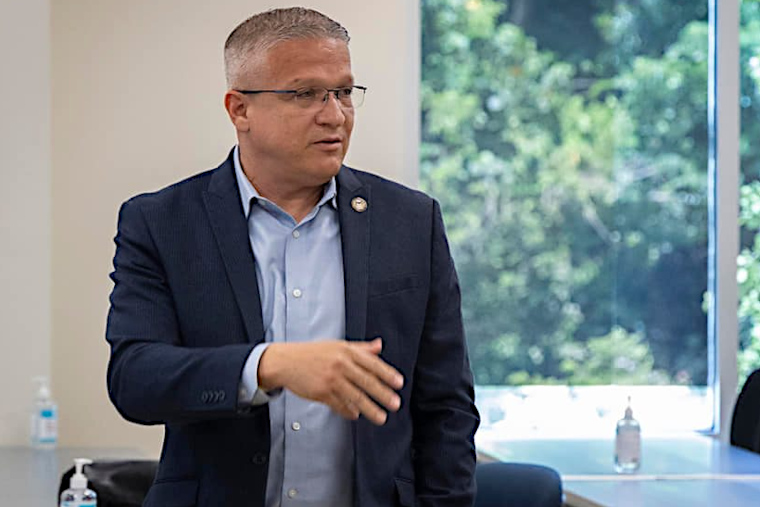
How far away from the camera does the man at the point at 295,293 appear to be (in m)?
1.93

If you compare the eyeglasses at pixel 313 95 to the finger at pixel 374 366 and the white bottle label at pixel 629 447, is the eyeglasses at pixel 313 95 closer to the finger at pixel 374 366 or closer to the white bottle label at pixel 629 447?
the finger at pixel 374 366

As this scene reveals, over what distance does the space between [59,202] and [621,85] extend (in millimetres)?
2326

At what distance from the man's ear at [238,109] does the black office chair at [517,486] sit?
113 centimetres

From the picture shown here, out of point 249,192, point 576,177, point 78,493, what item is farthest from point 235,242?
point 576,177

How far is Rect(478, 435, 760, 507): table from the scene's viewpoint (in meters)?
3.19

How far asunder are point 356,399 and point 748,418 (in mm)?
3081

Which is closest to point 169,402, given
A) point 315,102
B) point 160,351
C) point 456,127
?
point 160,351

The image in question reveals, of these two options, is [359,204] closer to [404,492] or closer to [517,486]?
[404,492]

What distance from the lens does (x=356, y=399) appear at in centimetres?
164

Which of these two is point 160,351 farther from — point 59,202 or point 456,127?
point 456,127

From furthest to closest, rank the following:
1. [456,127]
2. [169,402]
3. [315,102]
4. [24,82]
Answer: [456,127]
[24,82]
[315,102]
[169,402]

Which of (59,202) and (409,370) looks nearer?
(409,370)

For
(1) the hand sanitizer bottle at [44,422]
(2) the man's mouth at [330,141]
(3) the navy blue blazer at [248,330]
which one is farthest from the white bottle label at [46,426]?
(2) the man's mouth at [330,141]

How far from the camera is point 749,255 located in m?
5.21
